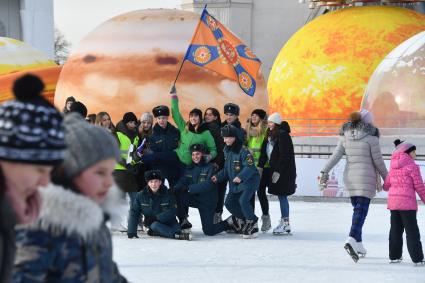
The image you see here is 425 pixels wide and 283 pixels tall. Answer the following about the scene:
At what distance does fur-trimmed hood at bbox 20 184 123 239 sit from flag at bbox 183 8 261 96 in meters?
12.2

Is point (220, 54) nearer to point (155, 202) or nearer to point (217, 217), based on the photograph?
point (217, 217)

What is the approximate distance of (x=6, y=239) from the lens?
264 cm

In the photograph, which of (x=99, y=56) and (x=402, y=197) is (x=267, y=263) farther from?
(x=99, y=56)

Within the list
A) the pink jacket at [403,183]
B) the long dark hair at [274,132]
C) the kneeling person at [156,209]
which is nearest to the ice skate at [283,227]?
the long dark hair at [274,132]

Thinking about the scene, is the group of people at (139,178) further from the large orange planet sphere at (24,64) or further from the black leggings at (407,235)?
the large orange planet sphere at (24,64)

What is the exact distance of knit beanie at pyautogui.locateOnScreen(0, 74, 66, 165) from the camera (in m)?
2.66

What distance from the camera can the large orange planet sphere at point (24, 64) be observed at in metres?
24.6

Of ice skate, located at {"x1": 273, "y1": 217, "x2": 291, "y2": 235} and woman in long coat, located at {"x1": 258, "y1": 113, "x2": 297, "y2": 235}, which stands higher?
woman in long coat, located at {"x1": 258, "y1": 113, "x2": 297, "y2": 235}

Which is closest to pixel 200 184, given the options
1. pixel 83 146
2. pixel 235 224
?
pixel 235 224

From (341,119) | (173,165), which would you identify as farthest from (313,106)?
(173,165)

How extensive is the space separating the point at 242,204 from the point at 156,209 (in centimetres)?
97

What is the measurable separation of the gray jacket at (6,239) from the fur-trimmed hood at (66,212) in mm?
460

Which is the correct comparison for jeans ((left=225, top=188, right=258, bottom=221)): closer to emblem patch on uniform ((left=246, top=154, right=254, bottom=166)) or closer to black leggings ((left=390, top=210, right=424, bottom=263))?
emblem patch on uniform ((left=246, top=154, right=254, bottom=166))

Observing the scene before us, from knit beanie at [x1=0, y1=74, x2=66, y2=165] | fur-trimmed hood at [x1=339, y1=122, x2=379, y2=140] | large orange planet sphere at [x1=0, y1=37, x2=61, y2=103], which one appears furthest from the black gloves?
large orange planet sphere at [x1=0, y1=37, x2=61, y2=103]
